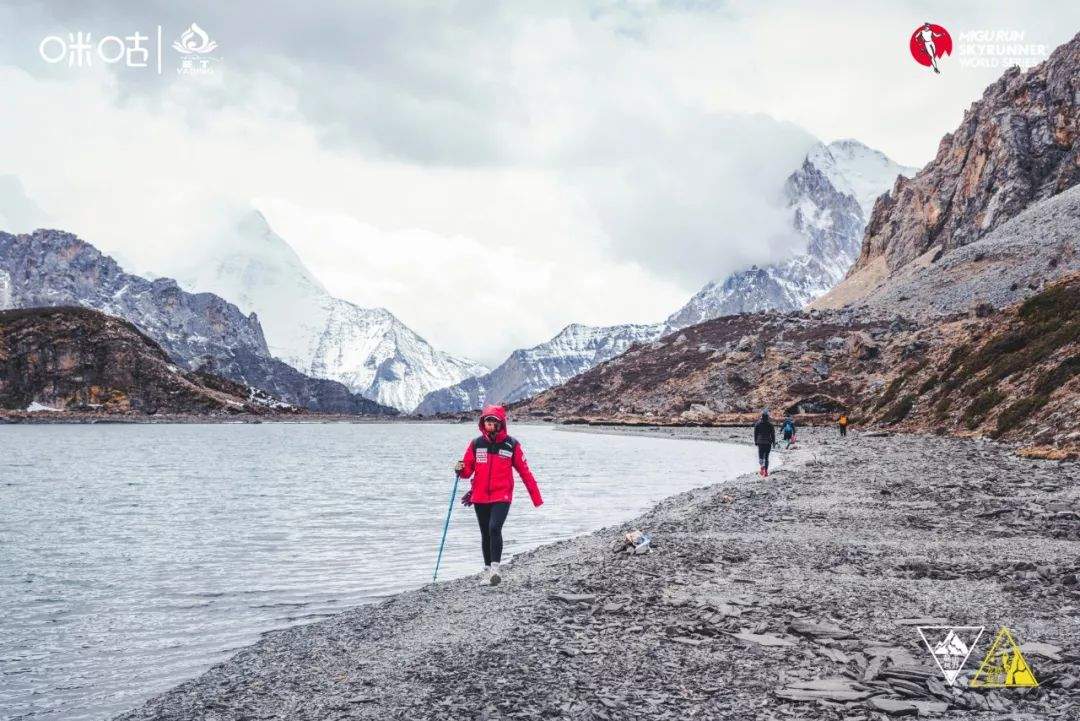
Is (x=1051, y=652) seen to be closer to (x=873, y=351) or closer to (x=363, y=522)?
Answer: (x=363, y=522)

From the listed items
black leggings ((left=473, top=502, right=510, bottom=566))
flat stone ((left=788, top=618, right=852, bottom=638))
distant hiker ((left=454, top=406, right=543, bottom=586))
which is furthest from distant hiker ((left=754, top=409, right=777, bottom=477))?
flat stone ((left=788, top=618, right=852, bottom=638))

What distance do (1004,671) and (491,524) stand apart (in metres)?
9.06

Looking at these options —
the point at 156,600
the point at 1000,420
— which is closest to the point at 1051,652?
the point at 156,600

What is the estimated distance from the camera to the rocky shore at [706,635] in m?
7.61

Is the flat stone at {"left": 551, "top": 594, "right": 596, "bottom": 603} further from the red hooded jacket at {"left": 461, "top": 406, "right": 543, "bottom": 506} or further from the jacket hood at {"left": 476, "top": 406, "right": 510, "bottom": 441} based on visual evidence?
the jacket hood at {"left": 476, "top": 406, "right": 510, "bottom": 441}

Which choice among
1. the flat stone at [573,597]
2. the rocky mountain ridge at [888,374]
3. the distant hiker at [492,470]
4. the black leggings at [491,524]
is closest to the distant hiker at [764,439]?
the rocky mountain ridge at [888,374]

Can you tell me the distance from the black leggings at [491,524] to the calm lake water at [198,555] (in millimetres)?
2389

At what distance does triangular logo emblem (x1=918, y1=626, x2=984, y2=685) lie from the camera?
784 cm

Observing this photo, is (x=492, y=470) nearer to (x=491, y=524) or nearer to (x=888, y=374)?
(x=491, y=524)

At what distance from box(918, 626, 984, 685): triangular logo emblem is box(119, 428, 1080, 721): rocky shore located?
13 centimetres

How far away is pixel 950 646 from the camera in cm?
840

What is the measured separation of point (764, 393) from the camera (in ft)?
411

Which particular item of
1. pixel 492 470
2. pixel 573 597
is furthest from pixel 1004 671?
pixel 492 470

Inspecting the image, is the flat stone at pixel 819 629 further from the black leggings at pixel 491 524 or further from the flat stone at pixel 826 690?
the black leggings at pixel 491 524
